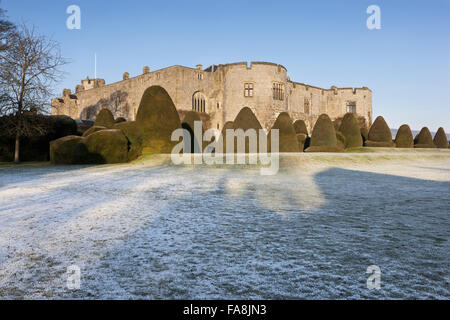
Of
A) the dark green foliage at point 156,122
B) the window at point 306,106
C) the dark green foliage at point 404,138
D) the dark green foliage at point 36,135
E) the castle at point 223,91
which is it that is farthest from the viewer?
the window at point 306,106

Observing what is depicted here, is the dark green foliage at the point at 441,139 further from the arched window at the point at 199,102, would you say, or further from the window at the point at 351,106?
the arched window at the point at 199,102

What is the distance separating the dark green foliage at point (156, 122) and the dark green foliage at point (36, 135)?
429cm

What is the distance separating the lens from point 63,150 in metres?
12.7

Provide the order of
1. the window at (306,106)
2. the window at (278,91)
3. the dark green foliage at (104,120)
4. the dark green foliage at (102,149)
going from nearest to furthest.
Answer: the dark green foliage at (102,149) < the dark green foliage at (104,120) < the window at (278,91) < the window at (306,106)

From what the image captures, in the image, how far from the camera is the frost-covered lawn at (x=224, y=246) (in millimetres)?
1821

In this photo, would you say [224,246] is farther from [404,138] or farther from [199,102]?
[199,102]

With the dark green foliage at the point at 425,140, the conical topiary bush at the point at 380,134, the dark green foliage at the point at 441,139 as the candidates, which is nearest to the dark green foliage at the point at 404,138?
the conical topiary bush at the point at 380,134

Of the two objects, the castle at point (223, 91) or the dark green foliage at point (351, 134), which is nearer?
the dark green foliage at point (351, 134)

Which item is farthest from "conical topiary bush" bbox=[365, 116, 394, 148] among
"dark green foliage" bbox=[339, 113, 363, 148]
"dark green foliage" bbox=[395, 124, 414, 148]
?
"dark green foliage" bbox=[339, 113, 363, 148]

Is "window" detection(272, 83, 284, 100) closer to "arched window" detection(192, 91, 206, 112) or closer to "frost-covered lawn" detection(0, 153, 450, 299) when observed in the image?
"arched window" detection(192, 91, 206, 112)

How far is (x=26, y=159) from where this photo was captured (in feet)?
49.9

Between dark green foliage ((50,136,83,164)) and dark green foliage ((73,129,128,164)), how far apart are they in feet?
1.11
